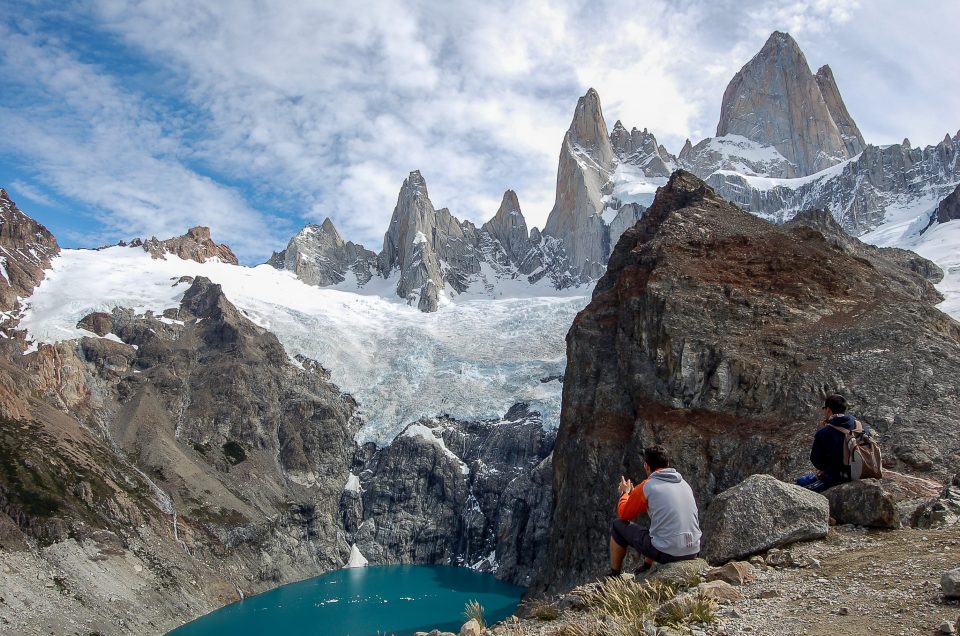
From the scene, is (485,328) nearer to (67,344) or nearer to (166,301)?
(166,301)

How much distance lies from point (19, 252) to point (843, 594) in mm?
192987

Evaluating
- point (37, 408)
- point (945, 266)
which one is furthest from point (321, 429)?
point (945, 266)

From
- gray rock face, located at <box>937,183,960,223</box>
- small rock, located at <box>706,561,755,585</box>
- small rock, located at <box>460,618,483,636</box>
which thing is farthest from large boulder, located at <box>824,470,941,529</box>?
gray rock face, located at <box>937,183,960,223</box>

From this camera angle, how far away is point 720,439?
52.1 meters

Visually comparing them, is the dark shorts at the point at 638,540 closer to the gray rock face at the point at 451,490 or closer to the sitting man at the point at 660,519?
the sitting man at the point at 660,519

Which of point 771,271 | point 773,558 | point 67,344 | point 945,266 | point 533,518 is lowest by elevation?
point 533,518

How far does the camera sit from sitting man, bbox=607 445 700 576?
11.2m

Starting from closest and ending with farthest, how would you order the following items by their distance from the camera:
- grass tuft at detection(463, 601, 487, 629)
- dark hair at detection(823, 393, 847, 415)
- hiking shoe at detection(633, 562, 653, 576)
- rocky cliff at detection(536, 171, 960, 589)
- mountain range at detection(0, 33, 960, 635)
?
grass tuft at detection(463, 601, 487, 629) < hiking shoe at detection(633, 562, 653, 576) < dark hair at detection(823, 393, 847, 415) < rocky cliff at detection(536, 171, 960, 589) < mountain range at detection(0, 33, 960, 635)

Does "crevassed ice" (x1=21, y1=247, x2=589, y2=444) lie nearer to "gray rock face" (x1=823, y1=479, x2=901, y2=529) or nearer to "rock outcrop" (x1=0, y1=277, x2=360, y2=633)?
"rock outcrop" (x1=0, y1=277, x2=360, y2=633)

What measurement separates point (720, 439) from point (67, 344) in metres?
114

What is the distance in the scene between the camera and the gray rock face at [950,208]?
16338 centimetres

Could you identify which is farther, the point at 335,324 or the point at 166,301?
the point at 335,324

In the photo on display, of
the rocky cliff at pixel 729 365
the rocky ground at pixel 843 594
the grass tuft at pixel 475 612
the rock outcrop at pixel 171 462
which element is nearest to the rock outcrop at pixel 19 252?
the rock outcrop at pixel 171 462

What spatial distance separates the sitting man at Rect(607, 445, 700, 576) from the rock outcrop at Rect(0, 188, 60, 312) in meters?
163
